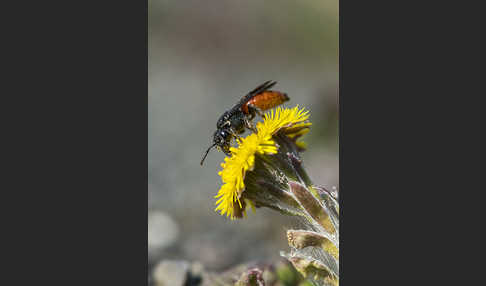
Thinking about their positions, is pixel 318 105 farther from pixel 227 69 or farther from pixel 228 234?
pixel 228 234

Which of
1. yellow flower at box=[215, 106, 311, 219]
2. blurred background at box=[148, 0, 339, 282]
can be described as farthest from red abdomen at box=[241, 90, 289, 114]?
blurred background at box=[148, 0, 339, 282]

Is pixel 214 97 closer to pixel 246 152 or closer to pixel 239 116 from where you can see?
pixel 239 116

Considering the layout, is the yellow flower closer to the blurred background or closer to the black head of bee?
the black head of bee

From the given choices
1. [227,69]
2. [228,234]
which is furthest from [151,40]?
[228,234]

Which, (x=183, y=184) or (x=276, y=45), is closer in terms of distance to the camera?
(x=276, y=45)

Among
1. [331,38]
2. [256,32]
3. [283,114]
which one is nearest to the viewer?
[283,114]

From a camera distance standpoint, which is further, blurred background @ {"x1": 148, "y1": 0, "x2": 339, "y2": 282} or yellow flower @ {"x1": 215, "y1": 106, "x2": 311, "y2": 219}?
blurred background @ {"x1": 148, "y1": 0, "x2": 339, "y2": 282}

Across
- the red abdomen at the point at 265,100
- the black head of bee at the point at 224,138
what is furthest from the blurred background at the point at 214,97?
the black head of bee at the point at 224,138
